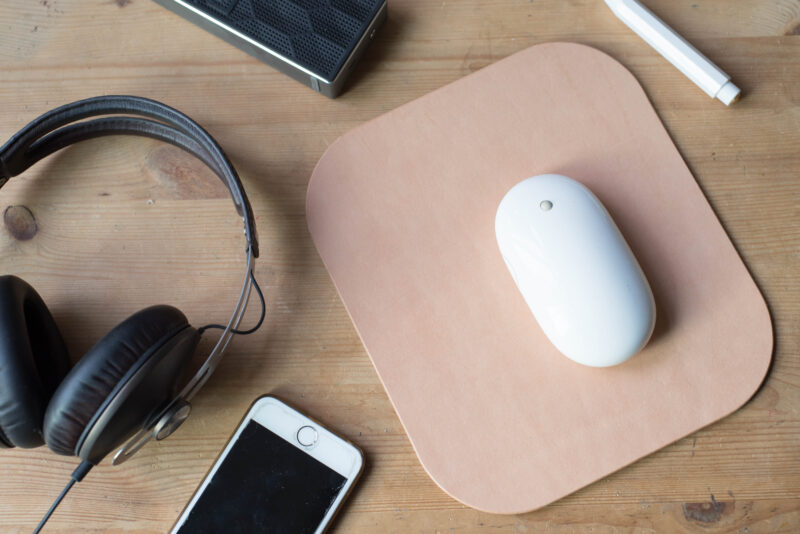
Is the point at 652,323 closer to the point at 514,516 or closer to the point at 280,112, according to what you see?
the point at 514,516

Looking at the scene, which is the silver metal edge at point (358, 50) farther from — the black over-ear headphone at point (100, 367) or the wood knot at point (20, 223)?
the wood knot at point (20, 223)

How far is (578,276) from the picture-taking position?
17.0 inches

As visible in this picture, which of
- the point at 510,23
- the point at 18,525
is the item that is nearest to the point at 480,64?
the point at 510,23

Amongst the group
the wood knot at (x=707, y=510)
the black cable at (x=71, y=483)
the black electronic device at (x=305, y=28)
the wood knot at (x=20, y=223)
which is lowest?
the black cable at (x=71, y=483)

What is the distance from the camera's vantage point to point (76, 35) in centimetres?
56

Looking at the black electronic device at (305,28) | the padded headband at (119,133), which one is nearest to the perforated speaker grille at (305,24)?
the black electronic device at (305,28)

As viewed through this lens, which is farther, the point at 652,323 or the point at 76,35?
the point at 76,35

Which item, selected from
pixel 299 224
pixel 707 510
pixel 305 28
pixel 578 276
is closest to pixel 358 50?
pixel 305 28

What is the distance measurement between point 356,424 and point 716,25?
19.3 inches

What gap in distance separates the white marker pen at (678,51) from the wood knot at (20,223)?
571 mm

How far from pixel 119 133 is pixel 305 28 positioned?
19 cm

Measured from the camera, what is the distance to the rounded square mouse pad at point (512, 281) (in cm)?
47

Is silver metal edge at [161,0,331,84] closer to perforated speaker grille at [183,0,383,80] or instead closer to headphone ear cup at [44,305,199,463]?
perforated speaker grille at [183,0,383,80]

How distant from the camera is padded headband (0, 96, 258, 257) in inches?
18.2
